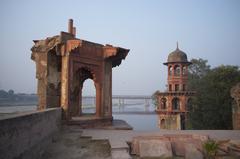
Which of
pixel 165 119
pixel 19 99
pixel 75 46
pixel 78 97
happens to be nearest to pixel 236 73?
pixel 165 119

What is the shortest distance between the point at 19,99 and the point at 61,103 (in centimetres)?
5916

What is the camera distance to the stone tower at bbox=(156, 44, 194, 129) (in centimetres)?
3553

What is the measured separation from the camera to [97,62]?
39.4ft

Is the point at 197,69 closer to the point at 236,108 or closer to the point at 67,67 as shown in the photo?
the point at 236,108

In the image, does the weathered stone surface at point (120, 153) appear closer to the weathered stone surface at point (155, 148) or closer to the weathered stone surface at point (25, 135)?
the weathered stone surface at point (155, 148)

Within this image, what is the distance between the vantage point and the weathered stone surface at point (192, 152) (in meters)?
6.45

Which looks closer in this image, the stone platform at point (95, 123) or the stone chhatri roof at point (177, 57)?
the stone platform at point (95, 123)

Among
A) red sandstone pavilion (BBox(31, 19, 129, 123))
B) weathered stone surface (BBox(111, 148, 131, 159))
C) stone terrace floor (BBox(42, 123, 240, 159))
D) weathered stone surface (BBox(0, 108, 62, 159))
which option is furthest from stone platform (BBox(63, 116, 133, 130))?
weathered stone surface (BBox(111, 148, 131, 159))

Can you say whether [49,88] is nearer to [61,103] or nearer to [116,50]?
[61,103]

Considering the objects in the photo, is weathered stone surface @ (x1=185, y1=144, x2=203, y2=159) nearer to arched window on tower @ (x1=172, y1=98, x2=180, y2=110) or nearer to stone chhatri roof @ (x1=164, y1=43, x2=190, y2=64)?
stone chhatri roof @ (x1=164, y1=43, x2=190, y2=64)

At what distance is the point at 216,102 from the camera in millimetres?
25281

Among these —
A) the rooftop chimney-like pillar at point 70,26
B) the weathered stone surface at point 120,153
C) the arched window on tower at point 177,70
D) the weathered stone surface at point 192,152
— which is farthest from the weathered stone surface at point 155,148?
the arched window on tower at point 177,70

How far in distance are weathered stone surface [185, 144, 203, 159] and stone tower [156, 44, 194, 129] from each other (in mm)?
28877

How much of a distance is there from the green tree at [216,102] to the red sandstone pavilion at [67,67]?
16445 millimetres
